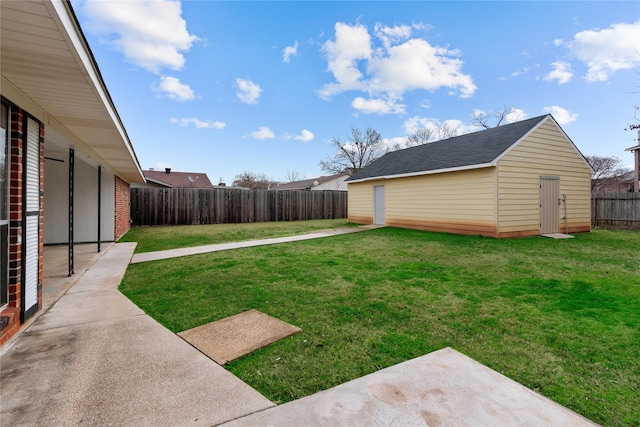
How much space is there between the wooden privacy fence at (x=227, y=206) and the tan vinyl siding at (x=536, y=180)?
11601 mm

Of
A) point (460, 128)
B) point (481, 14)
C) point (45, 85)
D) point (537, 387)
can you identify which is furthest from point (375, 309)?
point (460, 128)

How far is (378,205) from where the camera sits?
13523 mm

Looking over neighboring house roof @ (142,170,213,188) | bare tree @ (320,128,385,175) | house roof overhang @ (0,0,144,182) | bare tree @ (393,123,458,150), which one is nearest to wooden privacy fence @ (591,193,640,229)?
house roof overhang @ (0,0,144,182)

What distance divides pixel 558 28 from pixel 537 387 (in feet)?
45.2

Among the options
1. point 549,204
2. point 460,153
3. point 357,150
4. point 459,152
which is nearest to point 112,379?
point 460,153

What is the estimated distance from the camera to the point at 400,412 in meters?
1.65

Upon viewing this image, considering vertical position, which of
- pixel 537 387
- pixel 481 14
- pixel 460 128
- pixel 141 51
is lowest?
pixel 537 387

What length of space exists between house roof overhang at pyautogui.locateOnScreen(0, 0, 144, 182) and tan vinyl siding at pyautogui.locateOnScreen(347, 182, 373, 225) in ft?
35.8

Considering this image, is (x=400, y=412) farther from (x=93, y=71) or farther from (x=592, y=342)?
(x=93, y=71)

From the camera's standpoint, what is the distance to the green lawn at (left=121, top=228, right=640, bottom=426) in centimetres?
207

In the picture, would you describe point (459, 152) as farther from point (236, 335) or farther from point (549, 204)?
point (236, 335)

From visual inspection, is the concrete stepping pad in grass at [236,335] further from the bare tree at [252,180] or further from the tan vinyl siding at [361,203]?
the bare tree at [252,180]

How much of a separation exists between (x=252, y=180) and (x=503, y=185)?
38539mm

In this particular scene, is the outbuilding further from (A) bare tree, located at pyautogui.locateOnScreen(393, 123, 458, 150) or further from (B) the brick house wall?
(A) bare tree, located at pyautogui.locateOnScreen(393, 123, 458, 150)
